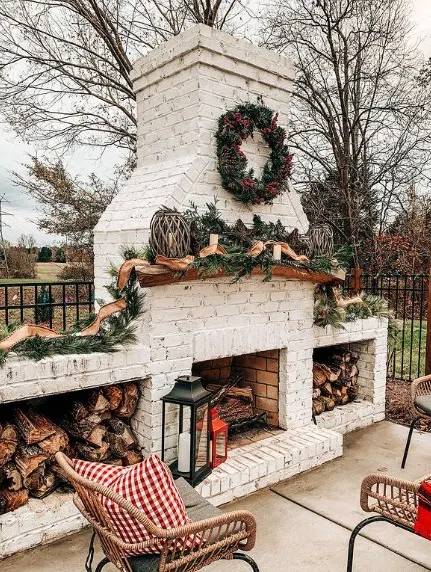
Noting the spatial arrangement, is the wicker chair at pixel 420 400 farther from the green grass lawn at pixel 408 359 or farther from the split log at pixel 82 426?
the split log at pixel 82 426

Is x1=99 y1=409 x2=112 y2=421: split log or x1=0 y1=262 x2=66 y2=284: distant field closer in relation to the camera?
x1=99 y1=409 x2=112 y2=421: split log

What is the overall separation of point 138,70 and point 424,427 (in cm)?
415

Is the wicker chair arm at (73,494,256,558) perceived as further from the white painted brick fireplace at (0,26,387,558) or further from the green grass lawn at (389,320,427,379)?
the green grass lawn at (389,320,427,379)

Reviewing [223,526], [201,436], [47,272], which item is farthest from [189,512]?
[47,272]

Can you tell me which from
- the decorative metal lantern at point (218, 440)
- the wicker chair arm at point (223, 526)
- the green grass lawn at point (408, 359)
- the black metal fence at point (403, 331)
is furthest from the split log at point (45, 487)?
the green grass lawn at point (408, 359)

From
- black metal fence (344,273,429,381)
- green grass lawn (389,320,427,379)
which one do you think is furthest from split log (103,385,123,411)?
green grass lawn (389,320,427,379)

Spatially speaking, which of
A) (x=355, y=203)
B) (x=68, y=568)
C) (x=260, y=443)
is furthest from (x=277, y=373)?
(x=355, y=203)

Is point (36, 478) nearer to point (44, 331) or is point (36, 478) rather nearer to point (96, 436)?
point (96, 436)

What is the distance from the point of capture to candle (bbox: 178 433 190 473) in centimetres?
278

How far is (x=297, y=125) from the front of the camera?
8766 mm

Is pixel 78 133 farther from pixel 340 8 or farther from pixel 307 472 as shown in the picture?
pixel 307 472

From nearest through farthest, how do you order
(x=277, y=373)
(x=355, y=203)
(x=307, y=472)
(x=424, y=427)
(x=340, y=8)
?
(x=307, y=472) → (x=277, y=373) → (x=424, y=427) → (x=340, y=8) → (x=355, y=203)

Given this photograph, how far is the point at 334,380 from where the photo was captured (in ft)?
14.5

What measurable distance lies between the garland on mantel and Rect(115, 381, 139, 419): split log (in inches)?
12.6
